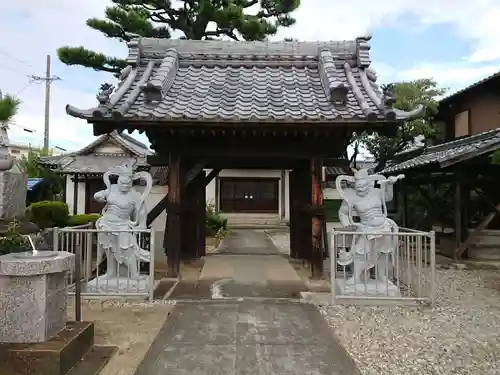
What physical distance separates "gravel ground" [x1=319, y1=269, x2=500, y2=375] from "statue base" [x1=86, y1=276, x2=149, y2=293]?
273 cm

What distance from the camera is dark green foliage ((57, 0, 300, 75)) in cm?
1564

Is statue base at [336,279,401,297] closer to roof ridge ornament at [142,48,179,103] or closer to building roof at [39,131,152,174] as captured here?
roof ridge ornament at [142,48,179,103]

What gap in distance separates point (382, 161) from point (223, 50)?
37.7ft

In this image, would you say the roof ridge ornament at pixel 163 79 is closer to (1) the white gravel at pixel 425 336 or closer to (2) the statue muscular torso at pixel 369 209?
(2) the statue muscular torso at pixel 369 209

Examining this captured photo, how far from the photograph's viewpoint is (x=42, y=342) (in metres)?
3.75

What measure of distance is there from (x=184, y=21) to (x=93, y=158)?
7.01m

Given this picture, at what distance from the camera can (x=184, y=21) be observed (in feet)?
55.2

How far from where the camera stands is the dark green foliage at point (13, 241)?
4.12m

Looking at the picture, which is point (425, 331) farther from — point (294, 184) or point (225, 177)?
point (225, 177)

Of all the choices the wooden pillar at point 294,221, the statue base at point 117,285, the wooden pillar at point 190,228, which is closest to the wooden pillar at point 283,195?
the wooden pillar at point 294,221

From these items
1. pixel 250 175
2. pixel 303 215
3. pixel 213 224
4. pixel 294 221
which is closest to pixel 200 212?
pixel 294 221

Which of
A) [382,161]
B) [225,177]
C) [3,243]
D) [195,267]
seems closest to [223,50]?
[195,267]

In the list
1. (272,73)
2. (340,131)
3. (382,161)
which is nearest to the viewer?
A: (340,131)

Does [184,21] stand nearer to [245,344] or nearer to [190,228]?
[190,228]
